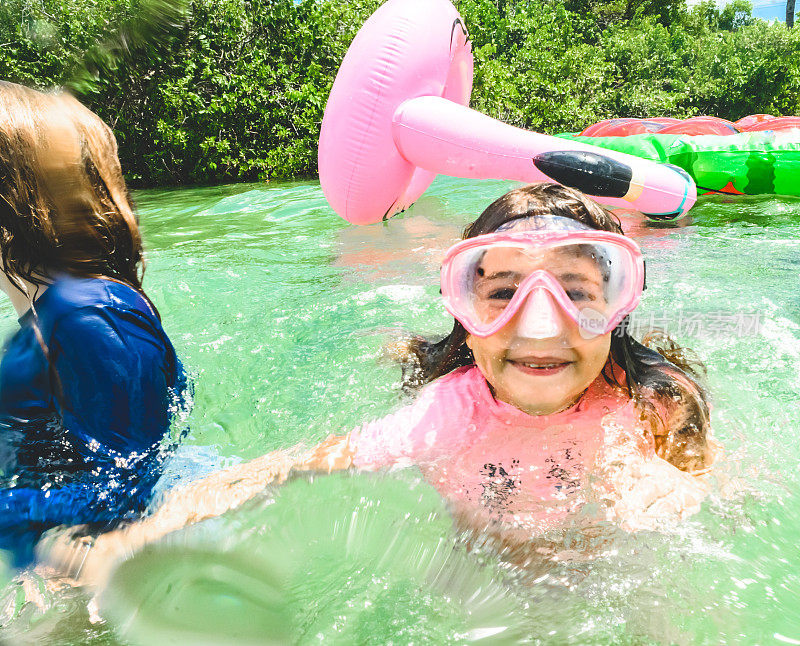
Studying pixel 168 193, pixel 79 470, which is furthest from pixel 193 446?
pixel 168 193

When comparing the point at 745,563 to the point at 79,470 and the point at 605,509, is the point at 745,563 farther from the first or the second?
the point at 79,470

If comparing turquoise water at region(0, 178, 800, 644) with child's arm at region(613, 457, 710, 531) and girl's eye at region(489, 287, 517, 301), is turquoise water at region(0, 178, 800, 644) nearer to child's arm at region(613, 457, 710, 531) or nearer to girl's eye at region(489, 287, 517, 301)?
child's arm at region(613, 457, 710, 531)

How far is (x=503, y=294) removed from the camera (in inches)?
63.2

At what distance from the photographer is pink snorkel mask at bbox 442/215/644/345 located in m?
1.49

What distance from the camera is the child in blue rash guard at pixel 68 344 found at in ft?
4.94

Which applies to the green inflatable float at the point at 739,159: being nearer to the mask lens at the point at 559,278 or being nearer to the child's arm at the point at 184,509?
the mask lens at the point at 559,278

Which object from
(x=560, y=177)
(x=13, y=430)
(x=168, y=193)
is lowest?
(x=168, y=193)

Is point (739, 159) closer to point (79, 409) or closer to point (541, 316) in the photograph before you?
point (541, 316)

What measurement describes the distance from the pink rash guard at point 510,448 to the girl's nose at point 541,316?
1.04 feet

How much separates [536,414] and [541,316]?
30 cm

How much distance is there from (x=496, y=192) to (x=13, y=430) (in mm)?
5830

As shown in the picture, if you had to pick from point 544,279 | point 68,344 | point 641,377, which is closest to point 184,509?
point 68,344

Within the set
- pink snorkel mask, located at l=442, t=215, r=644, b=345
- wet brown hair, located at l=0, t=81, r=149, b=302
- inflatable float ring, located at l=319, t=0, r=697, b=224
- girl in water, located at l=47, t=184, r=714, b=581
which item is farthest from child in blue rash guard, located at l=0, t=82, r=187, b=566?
inflatable float ring, located at l=319, t=0, r=697, b=224

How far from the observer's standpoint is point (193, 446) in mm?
2051
